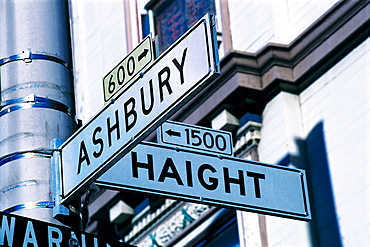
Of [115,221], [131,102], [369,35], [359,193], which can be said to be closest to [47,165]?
[131,102]

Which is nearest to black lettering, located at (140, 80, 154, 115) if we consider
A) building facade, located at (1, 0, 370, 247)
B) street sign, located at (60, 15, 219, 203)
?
street sign, located at (60, 15, 219, 203)

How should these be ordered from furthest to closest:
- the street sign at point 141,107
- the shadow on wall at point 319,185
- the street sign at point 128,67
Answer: the shadow on wall at point 319,185, the street sign at point 128,67, the street sign at point 141,107

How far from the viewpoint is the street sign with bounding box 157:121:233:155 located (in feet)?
17.7

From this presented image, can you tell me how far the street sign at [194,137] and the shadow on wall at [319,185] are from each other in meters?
3.39

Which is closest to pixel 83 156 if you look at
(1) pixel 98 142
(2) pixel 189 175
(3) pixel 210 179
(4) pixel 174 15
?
(1) pixel 98 142

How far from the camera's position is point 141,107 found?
14.0 feet

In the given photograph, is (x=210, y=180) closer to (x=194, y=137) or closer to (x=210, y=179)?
(x=210, y=179)

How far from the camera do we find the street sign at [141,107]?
13.1 feet

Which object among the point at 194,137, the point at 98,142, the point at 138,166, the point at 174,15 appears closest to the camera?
the point at 98,142

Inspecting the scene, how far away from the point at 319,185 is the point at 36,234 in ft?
17.7

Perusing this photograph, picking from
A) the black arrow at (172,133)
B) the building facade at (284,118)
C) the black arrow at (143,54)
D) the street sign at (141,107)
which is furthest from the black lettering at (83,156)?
the building facade at (284,118)

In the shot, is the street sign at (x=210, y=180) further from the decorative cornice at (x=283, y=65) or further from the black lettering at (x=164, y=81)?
the decorative cornice at (x=283, y=65)

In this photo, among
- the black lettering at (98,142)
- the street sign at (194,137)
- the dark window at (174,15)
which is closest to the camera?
the black lettering at (98,142)

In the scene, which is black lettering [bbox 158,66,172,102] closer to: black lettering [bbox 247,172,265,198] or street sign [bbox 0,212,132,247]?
street sign [bbox 0,212,132,247]
